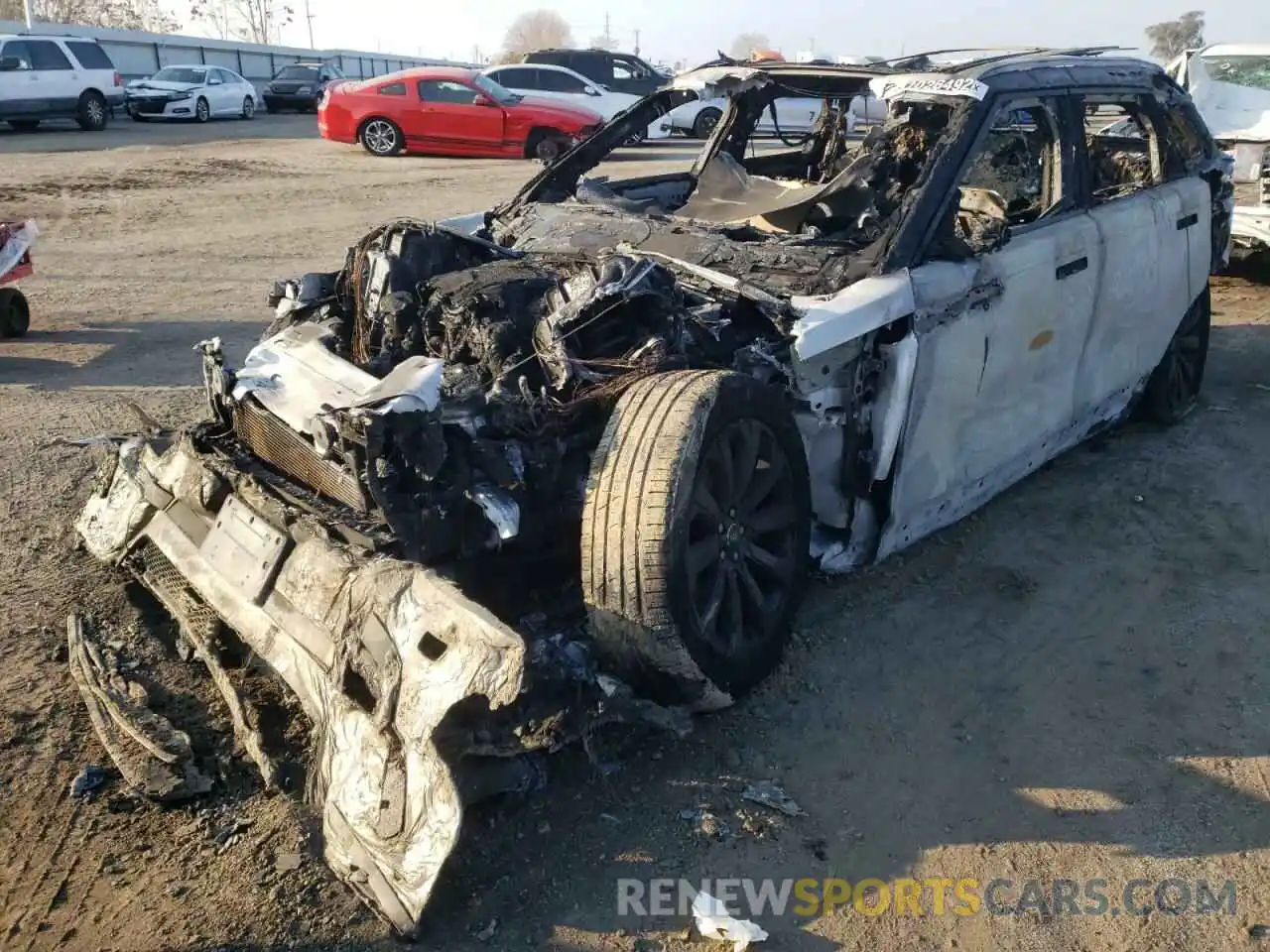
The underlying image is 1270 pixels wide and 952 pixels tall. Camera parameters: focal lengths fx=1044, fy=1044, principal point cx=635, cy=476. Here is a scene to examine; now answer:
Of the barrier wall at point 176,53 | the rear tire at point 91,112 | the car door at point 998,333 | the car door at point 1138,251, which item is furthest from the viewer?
the barrier wall at point 176,53

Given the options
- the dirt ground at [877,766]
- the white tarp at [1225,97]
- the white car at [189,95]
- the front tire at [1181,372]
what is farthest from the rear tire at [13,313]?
the white car at [189,95]

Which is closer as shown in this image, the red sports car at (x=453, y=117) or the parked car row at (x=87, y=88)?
the red sports car at (x=453, y=117)

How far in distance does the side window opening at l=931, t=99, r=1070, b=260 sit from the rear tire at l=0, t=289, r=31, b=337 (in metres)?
6.11

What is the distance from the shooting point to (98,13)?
66.2 meters

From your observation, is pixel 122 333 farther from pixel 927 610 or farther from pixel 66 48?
pixel 66 48

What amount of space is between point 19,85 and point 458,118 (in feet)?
29.0

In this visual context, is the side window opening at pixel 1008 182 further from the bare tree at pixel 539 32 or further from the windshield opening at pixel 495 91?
the bare tree at pixel 539 32

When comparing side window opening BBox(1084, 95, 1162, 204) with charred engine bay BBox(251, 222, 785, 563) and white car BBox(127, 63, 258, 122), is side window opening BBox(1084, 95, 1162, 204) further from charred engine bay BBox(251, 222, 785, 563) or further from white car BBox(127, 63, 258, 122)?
white car BBox(127, 63, 258, 122)

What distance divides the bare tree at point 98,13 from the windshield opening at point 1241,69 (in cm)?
6168

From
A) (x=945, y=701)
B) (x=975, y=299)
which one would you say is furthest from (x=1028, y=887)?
(x=975, y=299)

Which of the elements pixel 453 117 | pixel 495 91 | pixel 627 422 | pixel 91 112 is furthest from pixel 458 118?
pixel 627 422

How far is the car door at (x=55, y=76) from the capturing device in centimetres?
1973

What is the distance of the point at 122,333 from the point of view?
7242 millimetres

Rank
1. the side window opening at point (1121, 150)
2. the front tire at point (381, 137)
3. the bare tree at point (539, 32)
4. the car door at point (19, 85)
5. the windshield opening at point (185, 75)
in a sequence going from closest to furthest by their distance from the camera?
the side window opening at point (1121, 150) < the front tire at point (381, 137) < the car door at point (19, 85) < the windshield opening at point (185, 75) < the bare tree at point (539, 32)
